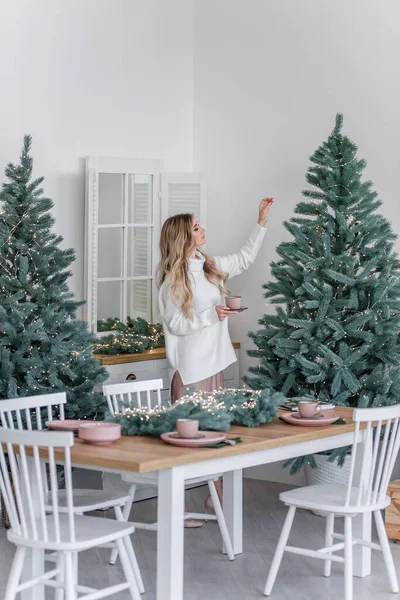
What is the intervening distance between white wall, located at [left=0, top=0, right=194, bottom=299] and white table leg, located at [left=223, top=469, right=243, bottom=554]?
1.89m

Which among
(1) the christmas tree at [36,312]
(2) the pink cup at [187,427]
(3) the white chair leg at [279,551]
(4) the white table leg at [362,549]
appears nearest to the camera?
(2) the pink cup at [187,427]

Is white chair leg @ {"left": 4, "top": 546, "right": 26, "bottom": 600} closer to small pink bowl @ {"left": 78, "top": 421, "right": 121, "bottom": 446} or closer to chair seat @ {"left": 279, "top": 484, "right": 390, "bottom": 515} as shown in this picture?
small pink bowl @ {"left": 78, "top": 421, "right": 121, "bottom": 446}

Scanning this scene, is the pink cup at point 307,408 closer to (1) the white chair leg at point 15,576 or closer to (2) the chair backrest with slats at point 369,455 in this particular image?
(2) the chair backrest with slats at point 369,455

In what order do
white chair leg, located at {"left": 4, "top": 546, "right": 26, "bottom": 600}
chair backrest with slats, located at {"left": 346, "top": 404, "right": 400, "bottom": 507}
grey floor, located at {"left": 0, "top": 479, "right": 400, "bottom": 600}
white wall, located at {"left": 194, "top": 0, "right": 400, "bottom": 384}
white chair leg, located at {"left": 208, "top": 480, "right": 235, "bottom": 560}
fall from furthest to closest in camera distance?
white wall, located at {"left": 194, "top": 0, "right": 400, "bottom": 384}
white chair leg, located at {"left": 208, "top": 480, "right": 235, "bottom": 560}
grey floor, located at {"left": 0, "top": 479, "right": 400, "bottom": 600}
chair backrest with slats, located at {"left": 346, "top": 404, "right": 400, "bottom": 507}
white chair leg, located at {"left": 4, "top": 546, "right": 26, "bottom": 600}

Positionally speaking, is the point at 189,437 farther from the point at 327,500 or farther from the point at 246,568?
the point at 246,568

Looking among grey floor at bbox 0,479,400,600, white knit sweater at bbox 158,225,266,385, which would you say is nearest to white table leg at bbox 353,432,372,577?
grey floor at bbox 0,479,400,600

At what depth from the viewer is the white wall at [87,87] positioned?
18.9 ft

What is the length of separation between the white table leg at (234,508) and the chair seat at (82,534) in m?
1.32

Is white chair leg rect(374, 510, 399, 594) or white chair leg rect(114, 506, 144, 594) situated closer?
white chair leg rect(114, 506, 144, 594)

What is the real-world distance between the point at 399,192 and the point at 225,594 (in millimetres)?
2866

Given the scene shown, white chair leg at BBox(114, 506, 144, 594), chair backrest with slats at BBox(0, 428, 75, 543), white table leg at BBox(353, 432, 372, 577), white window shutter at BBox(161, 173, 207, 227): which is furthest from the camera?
white window shutter at BBox(161, 173, 207, 227)

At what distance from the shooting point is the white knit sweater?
5453mm

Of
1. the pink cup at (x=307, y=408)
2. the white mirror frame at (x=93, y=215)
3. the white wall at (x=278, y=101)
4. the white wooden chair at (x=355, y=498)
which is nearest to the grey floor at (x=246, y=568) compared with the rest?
the white wooden chair at (x=355, y=498)

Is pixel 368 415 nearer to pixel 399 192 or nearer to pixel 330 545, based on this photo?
pixel 330 545
